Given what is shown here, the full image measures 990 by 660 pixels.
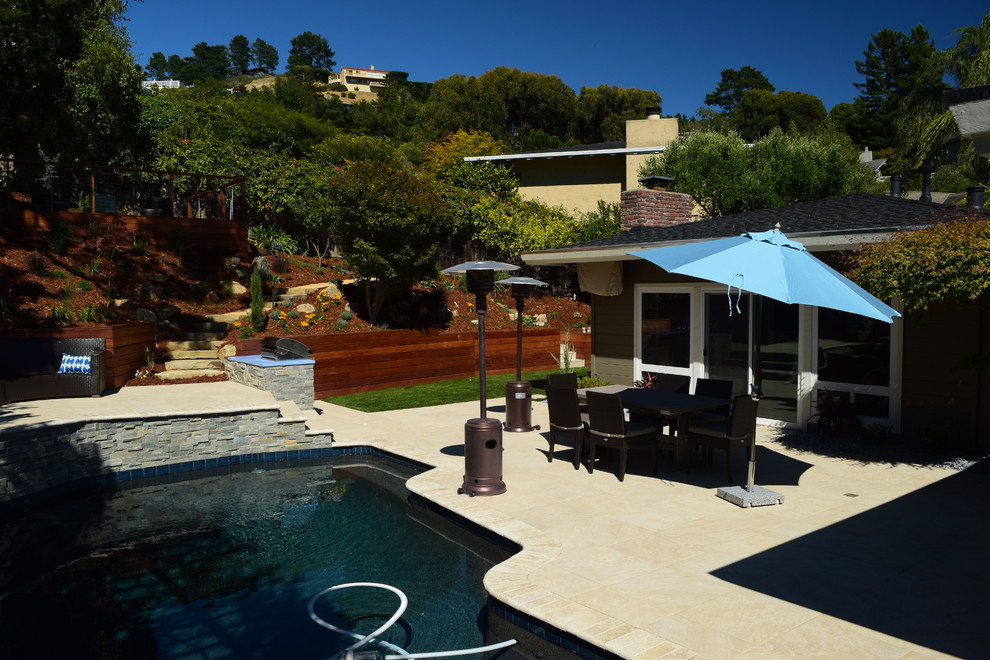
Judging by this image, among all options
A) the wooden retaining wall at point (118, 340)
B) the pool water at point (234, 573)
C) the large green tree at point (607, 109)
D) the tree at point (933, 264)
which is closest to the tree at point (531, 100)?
Result: the large green tree at point (607, 109)

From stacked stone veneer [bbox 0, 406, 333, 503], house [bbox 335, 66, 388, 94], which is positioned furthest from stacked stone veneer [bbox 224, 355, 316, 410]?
house [bbox 335, 66, 388, 94]

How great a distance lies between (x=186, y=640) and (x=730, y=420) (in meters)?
5.51

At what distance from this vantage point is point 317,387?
46.0ft

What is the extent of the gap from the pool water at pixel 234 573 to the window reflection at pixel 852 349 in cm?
591

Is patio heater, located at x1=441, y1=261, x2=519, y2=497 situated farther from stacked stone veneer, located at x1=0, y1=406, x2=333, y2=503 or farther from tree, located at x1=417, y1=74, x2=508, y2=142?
tree, located at x1=417, y1=74, x2=508, y2=142

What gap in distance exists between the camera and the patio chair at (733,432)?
739 cm

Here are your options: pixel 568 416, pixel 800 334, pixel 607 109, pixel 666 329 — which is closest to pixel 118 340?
pixel 568 416

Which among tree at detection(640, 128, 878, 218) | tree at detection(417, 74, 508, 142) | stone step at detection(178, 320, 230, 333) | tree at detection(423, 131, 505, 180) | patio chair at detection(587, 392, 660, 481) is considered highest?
tree at detection(417, 74, 508, 142)

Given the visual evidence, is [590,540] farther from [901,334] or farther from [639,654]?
[901,334]

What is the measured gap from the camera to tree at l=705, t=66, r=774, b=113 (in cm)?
6406

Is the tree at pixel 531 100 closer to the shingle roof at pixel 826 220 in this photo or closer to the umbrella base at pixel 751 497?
the shingle roof at pixel 826 220

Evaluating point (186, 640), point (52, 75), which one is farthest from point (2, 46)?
point (186, 640)

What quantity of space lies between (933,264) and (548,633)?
5.61 meters

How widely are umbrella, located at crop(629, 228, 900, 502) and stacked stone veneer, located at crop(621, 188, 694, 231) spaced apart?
6964 mm
